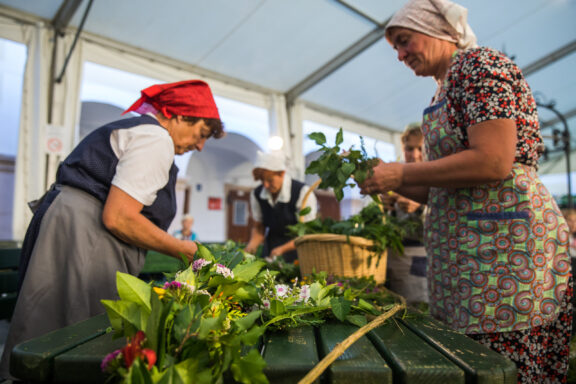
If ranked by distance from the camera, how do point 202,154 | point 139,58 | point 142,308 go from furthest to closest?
point 202,154 → point 139,58 → point 142,308

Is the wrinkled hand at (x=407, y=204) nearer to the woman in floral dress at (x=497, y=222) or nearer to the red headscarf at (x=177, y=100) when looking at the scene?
the woman in floral dress at (x=497, y=222)

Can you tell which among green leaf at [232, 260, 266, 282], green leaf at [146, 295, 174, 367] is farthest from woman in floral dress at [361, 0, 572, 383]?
green leaf at [146, 295, 174, 367]

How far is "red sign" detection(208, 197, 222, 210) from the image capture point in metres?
11.1

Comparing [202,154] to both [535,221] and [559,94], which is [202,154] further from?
[535,221]

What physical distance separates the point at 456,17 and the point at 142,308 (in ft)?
4.43

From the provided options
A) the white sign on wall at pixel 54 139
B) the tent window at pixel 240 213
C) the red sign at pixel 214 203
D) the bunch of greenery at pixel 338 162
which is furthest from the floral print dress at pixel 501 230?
the tent window at pixel 240 213

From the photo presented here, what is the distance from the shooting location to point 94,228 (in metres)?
1.29

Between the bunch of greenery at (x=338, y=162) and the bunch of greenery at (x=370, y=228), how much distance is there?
636 mm

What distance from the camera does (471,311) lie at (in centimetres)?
107

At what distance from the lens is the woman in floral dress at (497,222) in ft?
3.37

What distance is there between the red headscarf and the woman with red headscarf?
18cm

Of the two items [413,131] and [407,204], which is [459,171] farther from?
[413,131]

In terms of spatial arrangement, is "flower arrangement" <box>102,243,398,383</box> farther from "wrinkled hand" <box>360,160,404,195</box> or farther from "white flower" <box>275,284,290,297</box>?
"wrinkled hand" <box>360,160,404,195</box>

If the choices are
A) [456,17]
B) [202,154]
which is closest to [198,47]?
[456,17]
